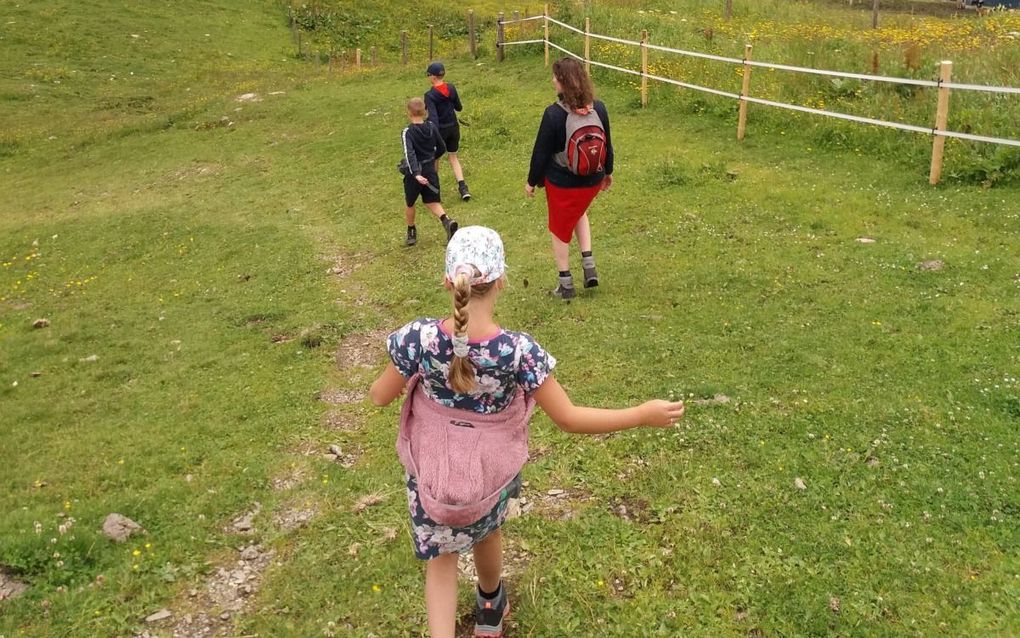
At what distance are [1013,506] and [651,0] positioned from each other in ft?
96.1

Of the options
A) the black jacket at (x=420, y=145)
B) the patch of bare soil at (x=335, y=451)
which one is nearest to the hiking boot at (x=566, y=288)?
the patch of bare soil at (x=335, y=451)

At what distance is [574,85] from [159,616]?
493cm

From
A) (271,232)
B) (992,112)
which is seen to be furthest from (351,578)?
(992,112)

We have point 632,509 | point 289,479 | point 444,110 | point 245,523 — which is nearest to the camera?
point 632,509

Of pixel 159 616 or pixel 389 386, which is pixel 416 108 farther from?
pixel 389 386

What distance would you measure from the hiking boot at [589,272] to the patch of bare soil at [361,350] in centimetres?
205

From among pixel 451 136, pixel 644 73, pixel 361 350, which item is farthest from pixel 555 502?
pixel 644 73

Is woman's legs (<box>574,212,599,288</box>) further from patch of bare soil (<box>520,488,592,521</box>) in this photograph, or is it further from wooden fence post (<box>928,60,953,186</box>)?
wooden fence post (<box>928,60,953,186</box>)

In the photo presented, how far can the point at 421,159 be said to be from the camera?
397 inches

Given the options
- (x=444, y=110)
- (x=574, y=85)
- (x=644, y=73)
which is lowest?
(x=444, y=110)

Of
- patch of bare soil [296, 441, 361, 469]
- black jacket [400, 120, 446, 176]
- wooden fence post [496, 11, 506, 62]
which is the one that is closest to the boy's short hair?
black jacket [400, 120, 446, 176]

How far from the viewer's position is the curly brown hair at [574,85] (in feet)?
22.2

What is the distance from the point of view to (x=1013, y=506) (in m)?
4.19

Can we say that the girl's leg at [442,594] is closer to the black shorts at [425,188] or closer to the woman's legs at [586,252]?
the woman's legs at [586,252]
